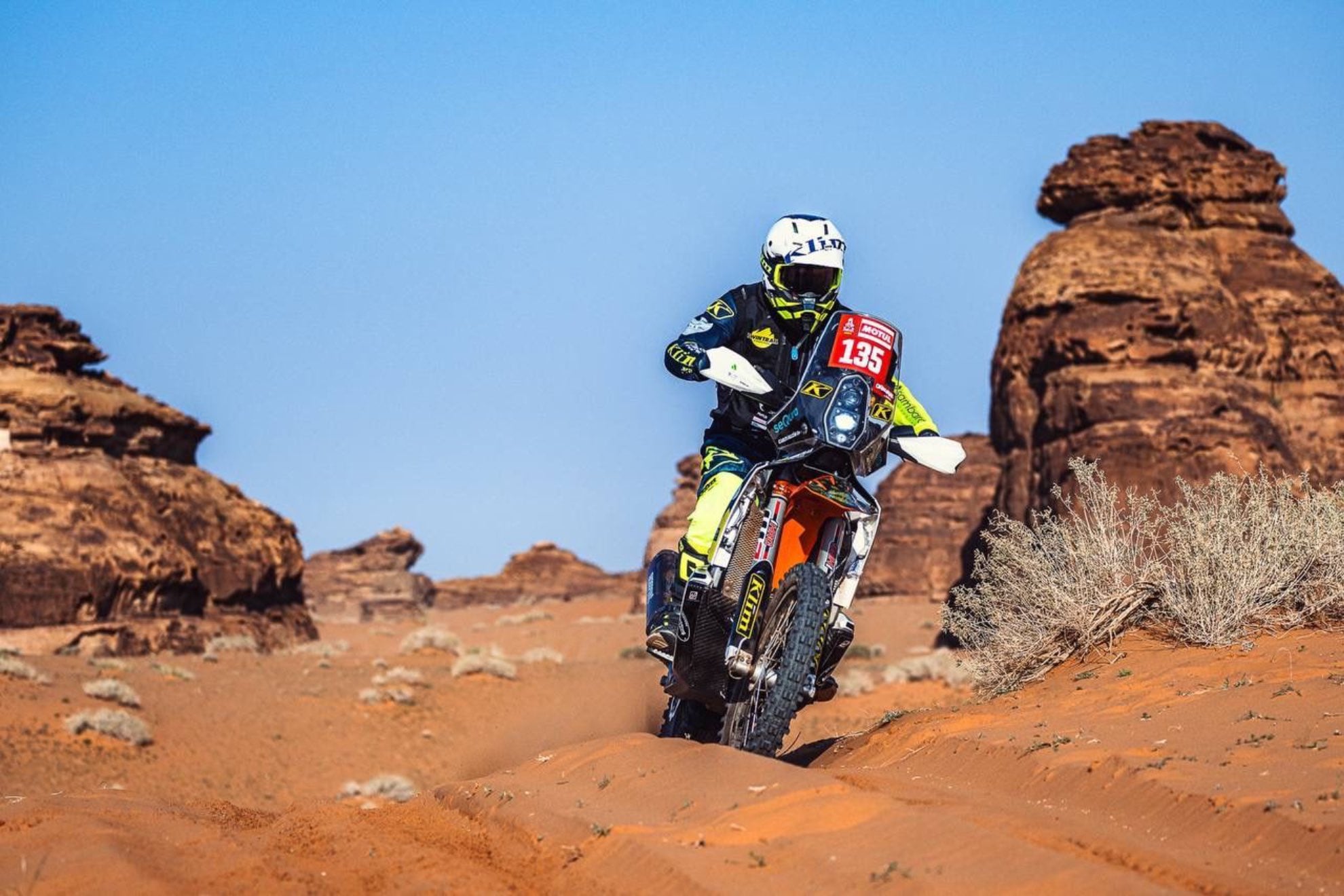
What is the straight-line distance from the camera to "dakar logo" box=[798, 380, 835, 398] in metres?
8.05

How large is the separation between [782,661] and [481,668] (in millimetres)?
20233

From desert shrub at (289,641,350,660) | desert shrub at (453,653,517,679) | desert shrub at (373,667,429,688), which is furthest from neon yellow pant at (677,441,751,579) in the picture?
desert shrub at (289,641,350,660)

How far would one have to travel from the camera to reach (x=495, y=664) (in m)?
27.6

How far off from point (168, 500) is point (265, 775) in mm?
14656

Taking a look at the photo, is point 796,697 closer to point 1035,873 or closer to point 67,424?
point 1035,873

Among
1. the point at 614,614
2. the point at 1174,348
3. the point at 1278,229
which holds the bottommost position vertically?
the point at 614,614

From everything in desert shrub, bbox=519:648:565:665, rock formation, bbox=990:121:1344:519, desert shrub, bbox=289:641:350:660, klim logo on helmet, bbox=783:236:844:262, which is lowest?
desert shrub, bbox=289:641:350:660

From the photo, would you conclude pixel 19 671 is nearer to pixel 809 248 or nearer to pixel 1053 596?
pixel 1053 596

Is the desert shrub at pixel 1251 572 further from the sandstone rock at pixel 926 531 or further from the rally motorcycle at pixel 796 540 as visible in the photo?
the sandstone rock at pixel 926 531

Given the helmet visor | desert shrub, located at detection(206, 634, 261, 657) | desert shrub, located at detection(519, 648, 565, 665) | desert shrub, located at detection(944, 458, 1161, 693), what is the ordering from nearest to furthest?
the helmet visor, desert shrub, located at detection(944, 458, 1161, 693), desert shrub, located at detection(206, 634, 261, 657), desert shrub, located at detection(519, 648, 565, 665)

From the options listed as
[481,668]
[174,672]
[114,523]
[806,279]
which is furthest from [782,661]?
[114,523]

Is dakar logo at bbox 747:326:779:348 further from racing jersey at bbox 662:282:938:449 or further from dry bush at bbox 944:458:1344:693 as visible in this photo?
dry bush at bbox 944:458:1344:693

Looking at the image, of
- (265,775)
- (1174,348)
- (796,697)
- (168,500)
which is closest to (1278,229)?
(1174,348)

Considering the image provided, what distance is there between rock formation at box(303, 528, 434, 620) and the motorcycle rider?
74993mm
